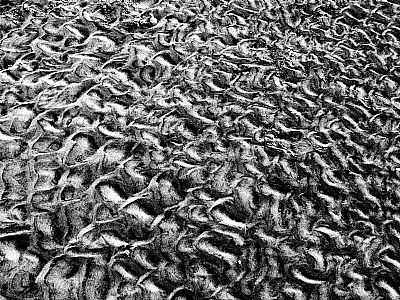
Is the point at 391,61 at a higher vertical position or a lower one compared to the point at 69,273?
higher

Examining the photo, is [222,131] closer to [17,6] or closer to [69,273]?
[69,273]

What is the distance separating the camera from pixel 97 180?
1.77 feet

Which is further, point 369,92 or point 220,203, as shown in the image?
point 369,92

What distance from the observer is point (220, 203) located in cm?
54

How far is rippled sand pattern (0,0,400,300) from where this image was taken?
0.49 meters

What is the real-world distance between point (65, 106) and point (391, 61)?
41 cm

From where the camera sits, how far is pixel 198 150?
0.58 m

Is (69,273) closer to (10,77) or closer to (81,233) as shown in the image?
(81,233)

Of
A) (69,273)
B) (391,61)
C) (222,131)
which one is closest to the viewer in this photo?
(69,273)

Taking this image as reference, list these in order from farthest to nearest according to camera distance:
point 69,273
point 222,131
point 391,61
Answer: point 391,61 → point 222,131 → point 69,273

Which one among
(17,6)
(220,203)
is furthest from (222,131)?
(17,6)

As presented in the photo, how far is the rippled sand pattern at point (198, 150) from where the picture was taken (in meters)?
0.49

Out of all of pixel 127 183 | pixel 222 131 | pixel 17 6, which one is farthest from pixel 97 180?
pixel 17 6

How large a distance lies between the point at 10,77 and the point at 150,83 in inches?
6.1
